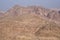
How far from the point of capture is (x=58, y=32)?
30.7ft

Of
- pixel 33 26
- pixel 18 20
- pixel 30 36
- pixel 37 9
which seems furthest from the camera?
pixel 37 9

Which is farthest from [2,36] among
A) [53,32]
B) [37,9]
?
[37,9]

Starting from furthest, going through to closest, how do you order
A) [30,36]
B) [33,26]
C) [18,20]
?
[18,20] → [33,26] → [30,36]

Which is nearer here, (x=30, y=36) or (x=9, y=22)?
(x=30, y=36)

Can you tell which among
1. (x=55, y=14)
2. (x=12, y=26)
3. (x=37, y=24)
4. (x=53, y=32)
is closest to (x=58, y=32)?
(x=53, y=32)

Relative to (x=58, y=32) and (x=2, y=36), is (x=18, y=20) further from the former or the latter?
(x=58, y=32)

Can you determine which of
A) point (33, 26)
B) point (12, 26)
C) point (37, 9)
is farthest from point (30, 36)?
point (37, 9)

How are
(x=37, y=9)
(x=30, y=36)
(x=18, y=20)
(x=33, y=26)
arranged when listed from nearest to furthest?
(x=30, y=36), (x=33, y=26), (x=18, y=20), (x=37, y=9)

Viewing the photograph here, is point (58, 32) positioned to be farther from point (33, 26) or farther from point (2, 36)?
point (2, 36)

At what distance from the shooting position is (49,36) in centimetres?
921

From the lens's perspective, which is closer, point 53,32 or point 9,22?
point 53,32

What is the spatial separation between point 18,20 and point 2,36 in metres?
1.84

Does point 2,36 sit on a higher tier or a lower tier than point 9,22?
lower

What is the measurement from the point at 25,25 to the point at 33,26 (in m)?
0.54
